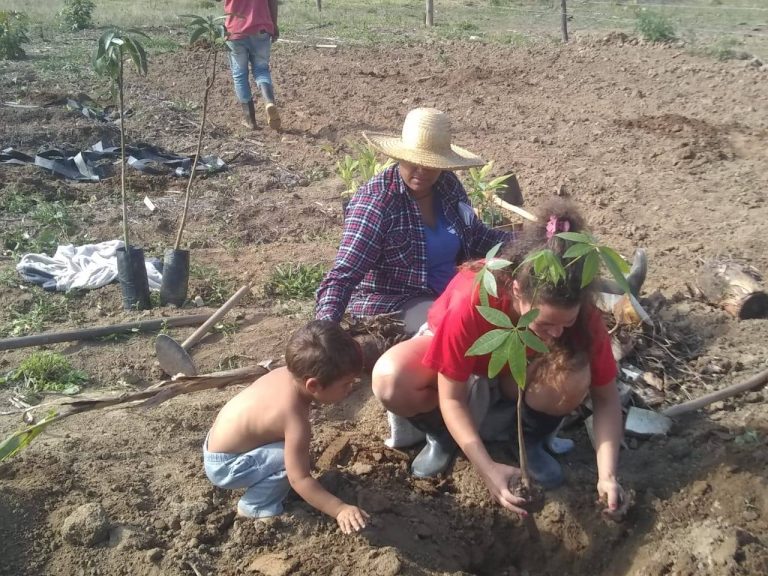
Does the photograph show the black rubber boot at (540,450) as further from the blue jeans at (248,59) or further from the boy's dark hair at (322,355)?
the blue jeans at (248,59)

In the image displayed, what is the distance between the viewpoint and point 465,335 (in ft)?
7.79

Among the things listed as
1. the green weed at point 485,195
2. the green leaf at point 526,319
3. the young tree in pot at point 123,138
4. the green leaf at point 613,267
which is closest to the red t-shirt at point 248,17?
the young tree in pot at point 123,138

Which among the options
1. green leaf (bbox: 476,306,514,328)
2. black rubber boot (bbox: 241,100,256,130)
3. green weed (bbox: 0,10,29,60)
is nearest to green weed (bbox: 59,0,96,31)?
green weed (bbox: 0,10,29,60)

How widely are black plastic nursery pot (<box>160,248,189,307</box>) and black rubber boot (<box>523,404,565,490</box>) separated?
236cm

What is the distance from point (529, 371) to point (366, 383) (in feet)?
3.85

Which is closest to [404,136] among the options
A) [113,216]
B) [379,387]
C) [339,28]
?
[379,387]

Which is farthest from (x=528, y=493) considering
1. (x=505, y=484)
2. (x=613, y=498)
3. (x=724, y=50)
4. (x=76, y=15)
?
(x=76, y=15)

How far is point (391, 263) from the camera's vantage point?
11.0 ft

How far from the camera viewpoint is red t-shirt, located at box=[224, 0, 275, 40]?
7809mm

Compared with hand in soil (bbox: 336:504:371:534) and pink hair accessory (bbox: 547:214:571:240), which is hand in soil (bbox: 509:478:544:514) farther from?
pink hair accessory (bbox: 547:214:571:240)

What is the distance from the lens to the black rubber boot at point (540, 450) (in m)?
2.68

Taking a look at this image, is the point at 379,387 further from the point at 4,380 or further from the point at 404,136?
the point at 4,380

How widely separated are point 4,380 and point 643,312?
293 cm

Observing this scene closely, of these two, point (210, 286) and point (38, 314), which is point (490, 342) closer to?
point (210, 286)
